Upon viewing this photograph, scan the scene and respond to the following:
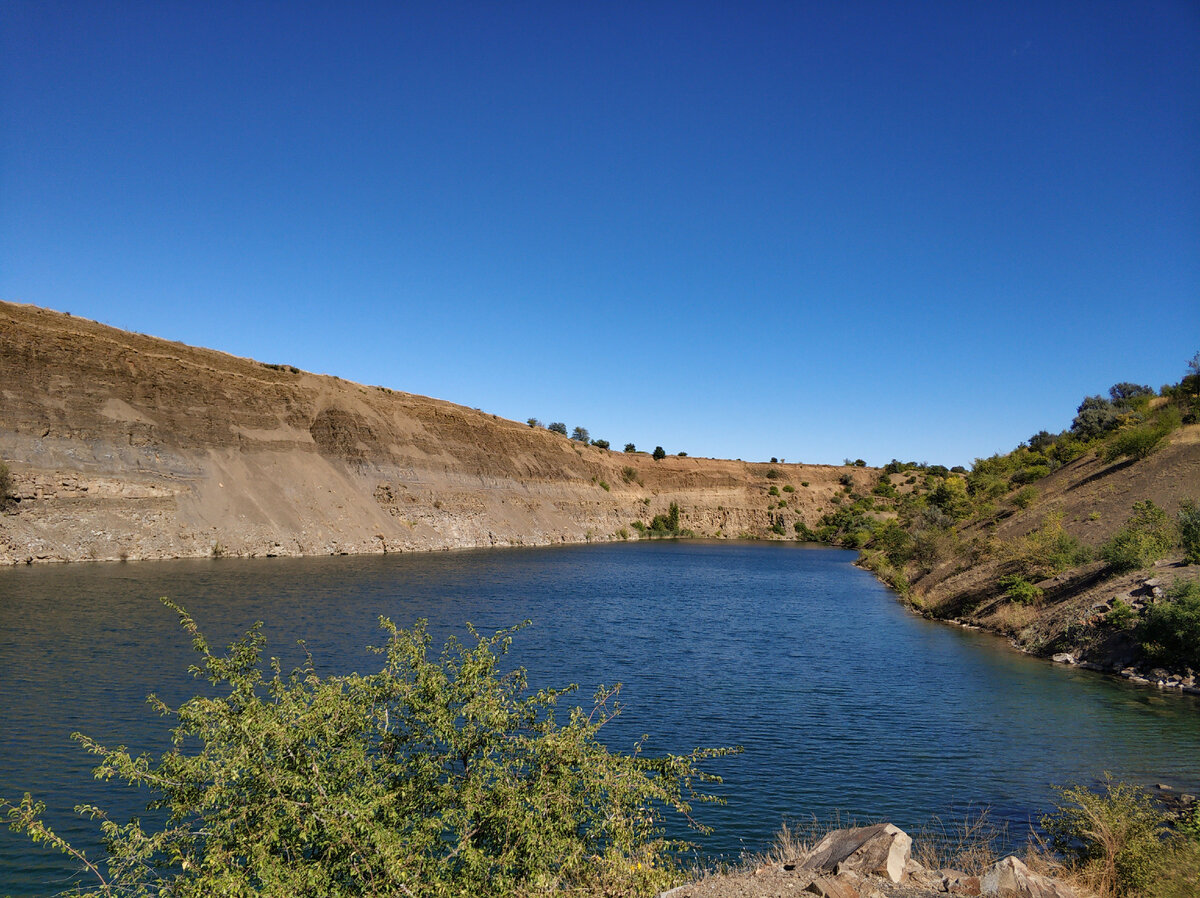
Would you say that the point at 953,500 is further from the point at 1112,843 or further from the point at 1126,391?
the point at 1112,843

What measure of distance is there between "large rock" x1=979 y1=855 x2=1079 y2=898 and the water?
12.7 ft

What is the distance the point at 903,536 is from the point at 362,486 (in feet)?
156

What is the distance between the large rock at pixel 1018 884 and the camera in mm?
7688

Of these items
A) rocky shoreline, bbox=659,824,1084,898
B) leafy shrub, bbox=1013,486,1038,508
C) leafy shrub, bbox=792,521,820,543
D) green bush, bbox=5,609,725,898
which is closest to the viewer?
green bush, bbox=5,609,725,898

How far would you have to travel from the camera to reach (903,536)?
60.3m

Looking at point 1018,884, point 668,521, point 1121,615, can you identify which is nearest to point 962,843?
point 1018,884

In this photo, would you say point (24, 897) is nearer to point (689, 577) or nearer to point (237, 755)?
point (237, 755)

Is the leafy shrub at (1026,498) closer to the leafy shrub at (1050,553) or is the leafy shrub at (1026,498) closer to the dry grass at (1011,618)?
the leafy shrub at (1050,553)

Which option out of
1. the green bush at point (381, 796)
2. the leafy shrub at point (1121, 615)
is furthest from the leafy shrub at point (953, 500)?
the green bush at point (381, 796)

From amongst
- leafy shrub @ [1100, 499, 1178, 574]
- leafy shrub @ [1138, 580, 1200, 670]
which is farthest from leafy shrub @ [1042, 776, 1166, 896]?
leafy shrub @ [1100, 499, 1178, 574]

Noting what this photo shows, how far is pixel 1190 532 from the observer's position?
24.5 metres

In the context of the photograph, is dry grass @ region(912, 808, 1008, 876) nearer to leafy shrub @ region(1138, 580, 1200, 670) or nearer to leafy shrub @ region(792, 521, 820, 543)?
leafy shrub @ region(1138, 580, 1200, 670)

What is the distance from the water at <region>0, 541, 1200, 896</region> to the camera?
42.6 feet

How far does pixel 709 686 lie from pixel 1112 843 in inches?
487
